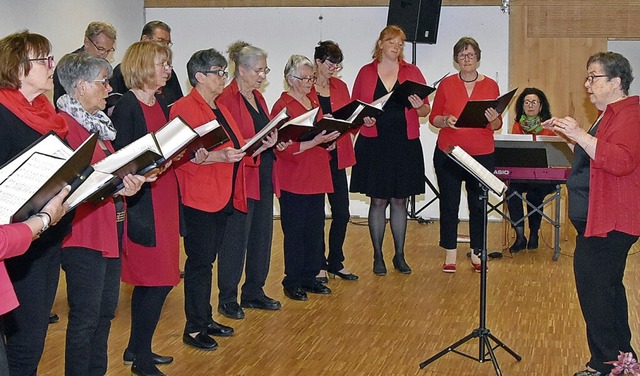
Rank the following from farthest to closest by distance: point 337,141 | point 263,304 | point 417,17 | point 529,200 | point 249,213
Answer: point 417,17, point 529,200, point 337,141, point 263,304, point 249,213

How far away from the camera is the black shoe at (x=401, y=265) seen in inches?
262

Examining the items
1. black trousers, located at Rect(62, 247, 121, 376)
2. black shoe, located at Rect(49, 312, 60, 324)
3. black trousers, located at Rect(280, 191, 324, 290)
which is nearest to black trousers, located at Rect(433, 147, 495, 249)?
black trousers, located at Rect(280, 191, 324, 290)

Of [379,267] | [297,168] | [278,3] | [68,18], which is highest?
[278,3]

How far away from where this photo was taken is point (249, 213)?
5.26 metres

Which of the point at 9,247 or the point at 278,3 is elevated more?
the point at 278,3

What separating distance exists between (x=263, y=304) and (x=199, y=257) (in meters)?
1.03

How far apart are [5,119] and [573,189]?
2505 millimetres

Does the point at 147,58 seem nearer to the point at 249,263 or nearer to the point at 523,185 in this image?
the point at 249,263

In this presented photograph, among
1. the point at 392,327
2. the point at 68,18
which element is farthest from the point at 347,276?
the point at 68,18

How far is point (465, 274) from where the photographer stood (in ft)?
21.7

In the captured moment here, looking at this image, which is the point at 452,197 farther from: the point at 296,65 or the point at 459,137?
the point at 296,65

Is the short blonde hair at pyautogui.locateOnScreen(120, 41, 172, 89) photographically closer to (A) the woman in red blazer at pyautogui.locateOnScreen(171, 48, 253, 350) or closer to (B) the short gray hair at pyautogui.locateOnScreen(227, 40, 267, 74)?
(A) the woman in red blazer at pyautogui.locateOnScreen(171, 48, 253, 350)

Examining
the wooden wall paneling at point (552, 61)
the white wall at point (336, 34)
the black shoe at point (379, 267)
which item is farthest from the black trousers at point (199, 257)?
the wooden wall paneling at point (552, 61)

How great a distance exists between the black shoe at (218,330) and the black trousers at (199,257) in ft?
0.40
